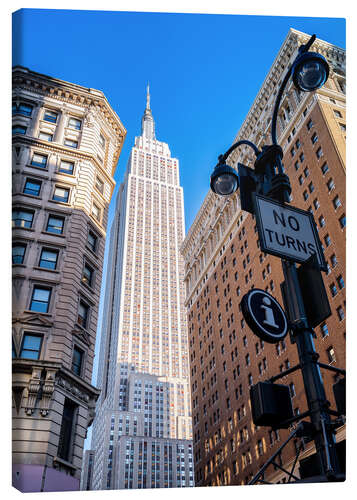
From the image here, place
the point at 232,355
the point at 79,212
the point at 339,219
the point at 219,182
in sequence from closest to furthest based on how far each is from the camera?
the point at 219,182 → the point at 79,212 → the point at 339,219 → the point at 232,355

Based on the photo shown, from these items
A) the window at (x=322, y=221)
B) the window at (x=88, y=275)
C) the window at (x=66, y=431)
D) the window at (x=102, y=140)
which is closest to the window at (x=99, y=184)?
the window at (x=102, y=140)

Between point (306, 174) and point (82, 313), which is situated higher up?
point (306, 174)

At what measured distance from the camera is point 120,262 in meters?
141

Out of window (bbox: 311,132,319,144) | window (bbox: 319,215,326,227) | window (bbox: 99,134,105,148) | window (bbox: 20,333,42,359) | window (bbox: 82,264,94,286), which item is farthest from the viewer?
window (bbox: 311,132,319,144)

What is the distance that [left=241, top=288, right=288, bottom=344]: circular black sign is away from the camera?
16.2 feet

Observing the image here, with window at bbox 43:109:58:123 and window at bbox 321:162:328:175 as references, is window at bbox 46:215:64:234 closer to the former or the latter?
window at bbox 43:109:58:123

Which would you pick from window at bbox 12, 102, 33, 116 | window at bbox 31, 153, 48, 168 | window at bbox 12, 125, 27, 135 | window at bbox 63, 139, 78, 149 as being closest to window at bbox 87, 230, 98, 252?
window at bbox 31, 153, 48, 168

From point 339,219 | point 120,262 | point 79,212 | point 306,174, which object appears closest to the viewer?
point 79,212

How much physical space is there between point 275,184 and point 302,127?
40.2m

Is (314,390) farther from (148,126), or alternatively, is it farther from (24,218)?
(148,126)

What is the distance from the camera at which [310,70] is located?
263 inches

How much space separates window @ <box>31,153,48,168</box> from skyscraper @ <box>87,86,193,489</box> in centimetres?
8925
